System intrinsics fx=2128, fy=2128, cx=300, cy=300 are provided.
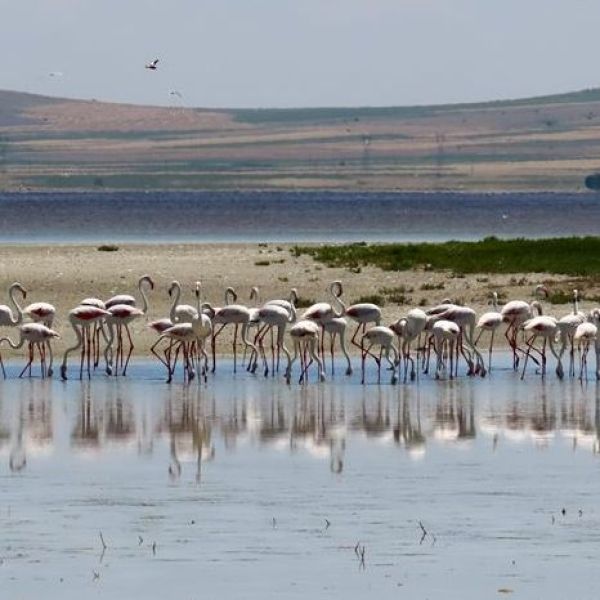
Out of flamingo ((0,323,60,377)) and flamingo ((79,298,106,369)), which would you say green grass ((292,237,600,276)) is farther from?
flamingo ((0,323,60,377))

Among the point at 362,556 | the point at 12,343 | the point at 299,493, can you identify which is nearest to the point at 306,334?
the point at 12,343

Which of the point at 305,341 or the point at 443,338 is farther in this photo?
the point at 443,338

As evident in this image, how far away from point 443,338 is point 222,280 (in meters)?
8.93

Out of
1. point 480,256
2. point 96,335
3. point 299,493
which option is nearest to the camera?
point 299,493

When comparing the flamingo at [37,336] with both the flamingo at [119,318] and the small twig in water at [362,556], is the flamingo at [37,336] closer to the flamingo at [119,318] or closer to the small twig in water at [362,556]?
the flamingo at [119,318]

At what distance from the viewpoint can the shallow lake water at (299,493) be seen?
36.3 ft

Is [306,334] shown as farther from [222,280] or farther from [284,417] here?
[222,280]

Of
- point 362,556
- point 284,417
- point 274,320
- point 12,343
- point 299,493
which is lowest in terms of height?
point 362,556

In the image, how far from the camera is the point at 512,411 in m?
18.6

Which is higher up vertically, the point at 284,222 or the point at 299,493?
the point at 284,222

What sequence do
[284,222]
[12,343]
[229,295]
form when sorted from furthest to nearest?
[284,222]
[229,295]
[12,343]

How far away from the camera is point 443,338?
22156mm

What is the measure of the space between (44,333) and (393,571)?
1135cm

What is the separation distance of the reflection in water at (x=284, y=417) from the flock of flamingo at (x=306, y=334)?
23.7 inches
